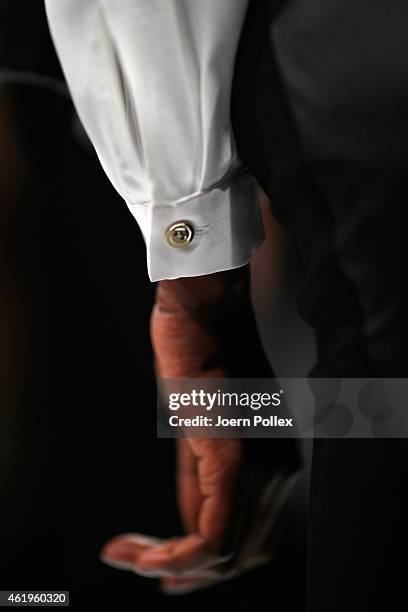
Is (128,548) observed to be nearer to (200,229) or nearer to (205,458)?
(205,458)

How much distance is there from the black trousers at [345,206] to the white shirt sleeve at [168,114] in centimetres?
2

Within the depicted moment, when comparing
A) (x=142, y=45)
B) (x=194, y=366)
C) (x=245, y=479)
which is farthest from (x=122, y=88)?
(x=245, y=479)

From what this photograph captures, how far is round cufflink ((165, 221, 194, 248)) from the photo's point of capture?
0.51m

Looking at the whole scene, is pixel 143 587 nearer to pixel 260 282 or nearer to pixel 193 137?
pixel 260 282

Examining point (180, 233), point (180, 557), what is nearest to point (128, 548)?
point (180, 557)

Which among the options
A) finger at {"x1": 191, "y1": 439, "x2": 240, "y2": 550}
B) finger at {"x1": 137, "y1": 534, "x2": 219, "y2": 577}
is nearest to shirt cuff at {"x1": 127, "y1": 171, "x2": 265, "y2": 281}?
finger at {"x1": 191, "y1": 439, "x2": 240, "y2": 550}

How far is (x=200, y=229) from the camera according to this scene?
1.69 feet

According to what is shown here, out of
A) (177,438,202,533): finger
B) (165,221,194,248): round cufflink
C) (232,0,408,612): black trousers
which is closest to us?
(232,0,408,612): black trousers

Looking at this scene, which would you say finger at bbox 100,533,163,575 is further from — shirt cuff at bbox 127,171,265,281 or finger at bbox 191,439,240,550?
shirt cuff at bbox 127,171,265,281

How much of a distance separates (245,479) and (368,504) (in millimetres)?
321

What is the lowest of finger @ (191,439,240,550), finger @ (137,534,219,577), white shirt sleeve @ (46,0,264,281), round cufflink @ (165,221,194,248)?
finger @ (137,534,219,577)

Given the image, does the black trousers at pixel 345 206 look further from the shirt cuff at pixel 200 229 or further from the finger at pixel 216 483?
the finger at pixel 216 483

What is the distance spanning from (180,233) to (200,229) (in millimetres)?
13

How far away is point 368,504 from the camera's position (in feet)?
1.43
